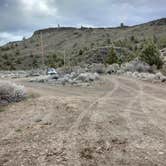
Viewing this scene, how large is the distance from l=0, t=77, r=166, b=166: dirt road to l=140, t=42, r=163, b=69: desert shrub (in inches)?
1348

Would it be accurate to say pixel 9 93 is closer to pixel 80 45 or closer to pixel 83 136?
pixel 83 136

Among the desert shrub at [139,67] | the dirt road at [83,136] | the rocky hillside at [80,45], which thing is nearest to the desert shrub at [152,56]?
the desert shrub at [139,67]

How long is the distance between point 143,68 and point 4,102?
103ft

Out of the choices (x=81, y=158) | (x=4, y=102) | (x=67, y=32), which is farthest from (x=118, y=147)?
(x=67, y=32)

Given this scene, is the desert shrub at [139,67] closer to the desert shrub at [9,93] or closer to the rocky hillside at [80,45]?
the desert shrub at [9,93]

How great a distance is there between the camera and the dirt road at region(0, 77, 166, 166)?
666 cm

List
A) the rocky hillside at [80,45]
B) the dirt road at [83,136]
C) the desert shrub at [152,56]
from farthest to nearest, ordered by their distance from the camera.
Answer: the rocky hillside at [80,45] < the desert shrub at [152,56] < the dirt road at [83,136]

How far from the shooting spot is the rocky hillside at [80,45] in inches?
3903

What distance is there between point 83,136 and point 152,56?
40382mm

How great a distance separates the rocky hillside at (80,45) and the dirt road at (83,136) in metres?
76.7

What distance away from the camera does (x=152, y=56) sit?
4700 centimetres

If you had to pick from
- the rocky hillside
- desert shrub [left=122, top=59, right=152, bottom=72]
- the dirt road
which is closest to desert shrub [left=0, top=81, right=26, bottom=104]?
the dirt road

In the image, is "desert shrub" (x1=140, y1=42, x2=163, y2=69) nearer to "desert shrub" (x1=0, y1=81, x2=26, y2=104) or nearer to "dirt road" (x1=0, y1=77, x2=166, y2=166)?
"desert shrub" (x1=0, y1=81, x2=26, y2=104)

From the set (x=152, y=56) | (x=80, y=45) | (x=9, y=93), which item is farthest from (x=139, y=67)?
(x=80, y=45)
